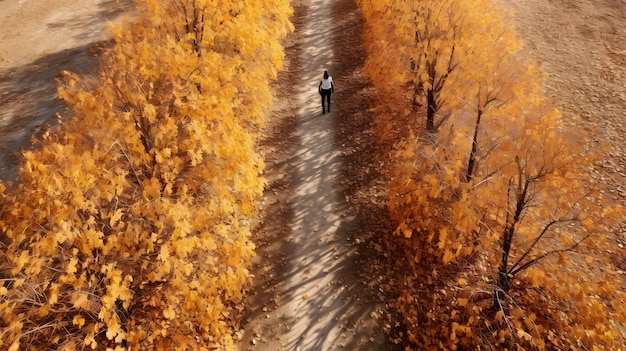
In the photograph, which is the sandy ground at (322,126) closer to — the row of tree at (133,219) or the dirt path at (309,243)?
the dirt path at (309,243)

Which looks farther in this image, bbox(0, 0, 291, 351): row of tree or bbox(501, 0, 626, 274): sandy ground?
bbox(501, 0, 626, 274): sandy ground

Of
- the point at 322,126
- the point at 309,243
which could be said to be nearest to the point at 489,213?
the point at 309,243

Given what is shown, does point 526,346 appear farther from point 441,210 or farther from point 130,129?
point 130,129

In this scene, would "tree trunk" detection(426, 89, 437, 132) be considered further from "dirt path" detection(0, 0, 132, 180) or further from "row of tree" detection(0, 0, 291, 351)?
"dirt path" detection(0, 0, 132, 180)

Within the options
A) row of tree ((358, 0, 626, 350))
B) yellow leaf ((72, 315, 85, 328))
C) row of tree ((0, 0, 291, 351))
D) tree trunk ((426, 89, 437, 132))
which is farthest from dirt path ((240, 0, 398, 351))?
yellow leaf ((72, 315, 85, 328))

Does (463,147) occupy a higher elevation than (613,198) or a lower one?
higher

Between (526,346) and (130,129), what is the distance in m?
12.4

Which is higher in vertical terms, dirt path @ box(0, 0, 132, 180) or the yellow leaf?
dirt path @ box(0, 0, 132, 180)

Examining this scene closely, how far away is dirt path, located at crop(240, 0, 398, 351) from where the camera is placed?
1086 cm

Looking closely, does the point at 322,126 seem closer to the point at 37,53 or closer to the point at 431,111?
the point at 431,111

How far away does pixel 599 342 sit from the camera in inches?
371

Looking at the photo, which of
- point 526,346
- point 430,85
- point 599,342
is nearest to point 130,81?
point 430,85

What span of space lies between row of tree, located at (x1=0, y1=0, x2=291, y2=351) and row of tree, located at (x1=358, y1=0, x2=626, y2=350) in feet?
20.6

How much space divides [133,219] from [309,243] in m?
6.37
